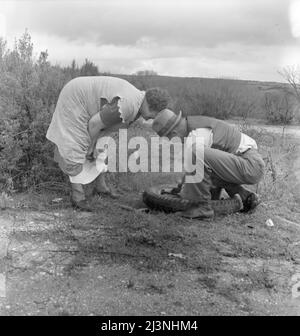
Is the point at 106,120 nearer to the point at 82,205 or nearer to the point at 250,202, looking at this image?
the point at 82,205

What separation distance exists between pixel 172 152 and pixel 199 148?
296cm

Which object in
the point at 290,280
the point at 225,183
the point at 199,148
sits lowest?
the point at 290,280

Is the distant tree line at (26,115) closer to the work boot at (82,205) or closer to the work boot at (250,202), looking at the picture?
the work boot at (82,205)

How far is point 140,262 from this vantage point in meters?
4.60

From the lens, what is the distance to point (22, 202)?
632 centimetres

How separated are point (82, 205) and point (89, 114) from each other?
1.03 m

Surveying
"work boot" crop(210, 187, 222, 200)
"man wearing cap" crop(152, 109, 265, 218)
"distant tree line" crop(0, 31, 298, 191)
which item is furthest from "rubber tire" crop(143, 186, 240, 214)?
"distant tree line" crop(0, 31, 298, 191)

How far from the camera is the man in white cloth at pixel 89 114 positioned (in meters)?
5.68

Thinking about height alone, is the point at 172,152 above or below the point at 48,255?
above

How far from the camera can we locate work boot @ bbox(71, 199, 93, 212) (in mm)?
6039

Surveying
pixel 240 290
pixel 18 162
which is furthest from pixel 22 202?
pixel 240 290

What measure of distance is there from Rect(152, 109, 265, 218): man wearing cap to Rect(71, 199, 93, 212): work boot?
1.07 m

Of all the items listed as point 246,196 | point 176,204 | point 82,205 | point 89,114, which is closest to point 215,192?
point 246,196

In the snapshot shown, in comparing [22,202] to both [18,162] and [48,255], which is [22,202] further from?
[48,255]
